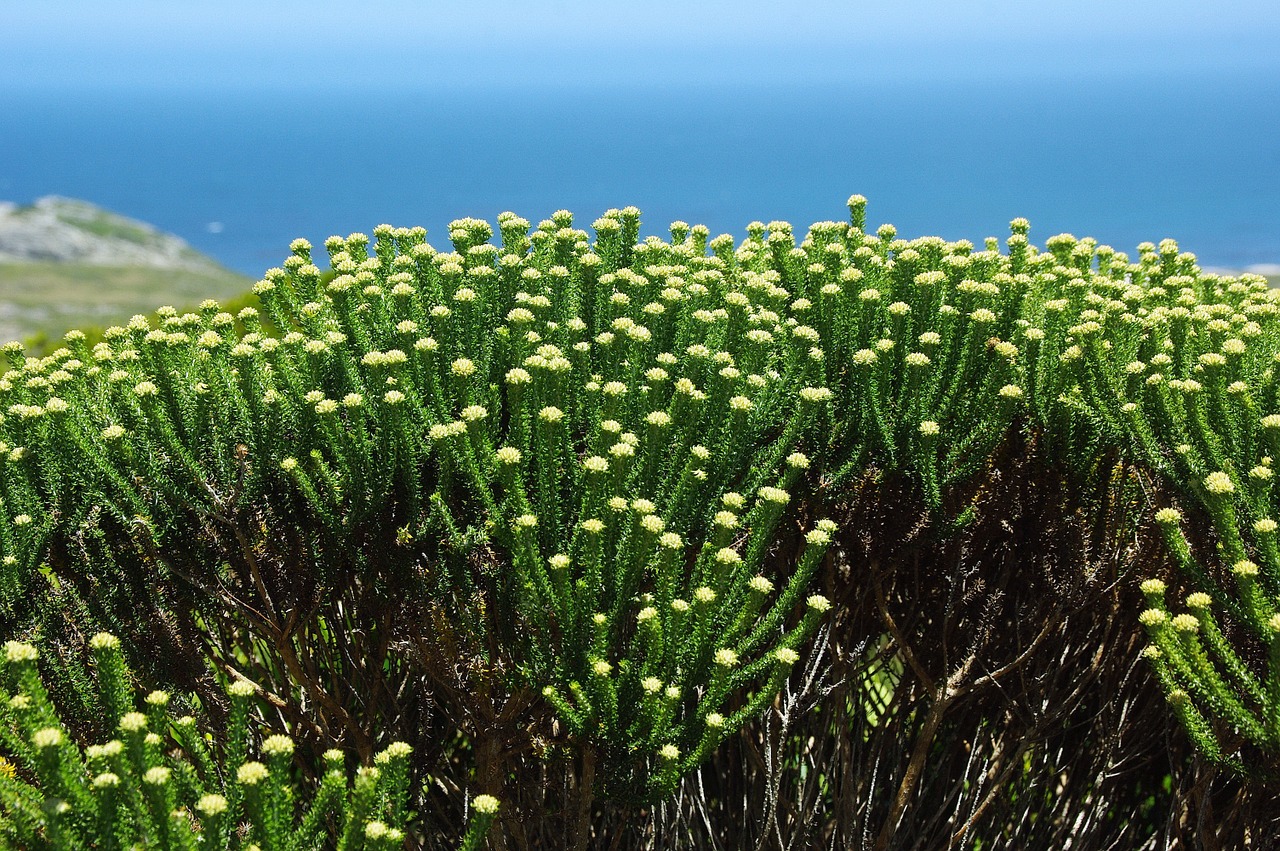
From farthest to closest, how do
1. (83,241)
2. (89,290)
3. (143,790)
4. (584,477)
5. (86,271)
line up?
1. (83,241)
2. (86,271)
3. (89,290)
4. (584,477)
5. (143,790)

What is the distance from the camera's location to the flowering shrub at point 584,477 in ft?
10.7

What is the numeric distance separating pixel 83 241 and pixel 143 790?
14777 centimetres

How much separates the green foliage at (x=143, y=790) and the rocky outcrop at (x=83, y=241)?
13832 cm

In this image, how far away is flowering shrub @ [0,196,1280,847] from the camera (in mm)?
3271

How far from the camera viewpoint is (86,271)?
389ft

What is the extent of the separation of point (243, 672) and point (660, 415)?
8.71 feet

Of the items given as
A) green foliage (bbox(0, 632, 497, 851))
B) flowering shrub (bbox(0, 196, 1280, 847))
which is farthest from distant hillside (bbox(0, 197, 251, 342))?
green foliage (bbox(0, 632, 497, 851))

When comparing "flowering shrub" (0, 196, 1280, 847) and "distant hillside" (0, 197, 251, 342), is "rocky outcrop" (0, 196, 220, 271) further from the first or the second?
"flowering shrub" (0, 196, 1280, 847)

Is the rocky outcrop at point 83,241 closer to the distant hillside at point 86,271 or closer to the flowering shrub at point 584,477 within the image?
the distant hillside at point 86,271

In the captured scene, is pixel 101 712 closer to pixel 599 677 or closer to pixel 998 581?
pixel 599 677

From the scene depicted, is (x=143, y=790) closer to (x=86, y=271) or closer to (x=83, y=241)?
(x=86, y=271)

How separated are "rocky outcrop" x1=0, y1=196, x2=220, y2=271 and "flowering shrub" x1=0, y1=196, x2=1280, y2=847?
450 ft

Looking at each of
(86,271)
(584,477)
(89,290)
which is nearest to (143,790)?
(584,477)

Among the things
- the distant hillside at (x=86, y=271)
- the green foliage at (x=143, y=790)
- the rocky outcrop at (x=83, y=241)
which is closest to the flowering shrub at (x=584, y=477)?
the green foliage at (x=143, y=790)
